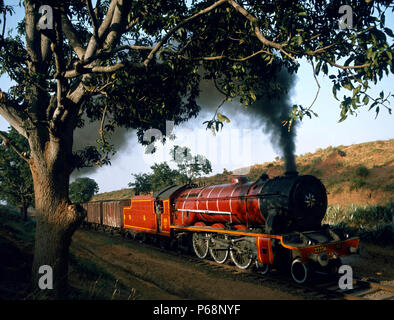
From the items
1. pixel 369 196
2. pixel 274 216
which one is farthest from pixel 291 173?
pixel 369 196

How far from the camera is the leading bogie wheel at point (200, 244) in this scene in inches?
511

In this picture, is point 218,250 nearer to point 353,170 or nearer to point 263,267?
point 263,267

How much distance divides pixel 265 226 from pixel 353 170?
3072 cm

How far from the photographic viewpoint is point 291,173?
34.4ft

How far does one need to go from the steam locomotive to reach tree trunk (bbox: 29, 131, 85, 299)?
5618 millimetres

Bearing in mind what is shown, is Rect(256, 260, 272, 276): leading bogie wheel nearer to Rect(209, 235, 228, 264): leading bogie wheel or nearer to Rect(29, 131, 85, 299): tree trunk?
Rect(209, 235, 228, 264): leading bogie wheel

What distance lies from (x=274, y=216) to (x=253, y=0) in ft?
19.8

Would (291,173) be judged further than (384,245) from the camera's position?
No

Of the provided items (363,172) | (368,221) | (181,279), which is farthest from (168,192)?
(363,172)

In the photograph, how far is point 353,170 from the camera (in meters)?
35.7

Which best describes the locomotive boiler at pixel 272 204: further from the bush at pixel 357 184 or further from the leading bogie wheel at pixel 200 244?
the bush at pixel 357 184

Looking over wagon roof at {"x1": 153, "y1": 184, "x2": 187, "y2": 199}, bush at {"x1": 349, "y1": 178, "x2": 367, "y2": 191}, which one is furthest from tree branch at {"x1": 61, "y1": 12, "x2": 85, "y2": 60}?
bush at {"x1": 349, "y1": 178, "x2": 367, "y2": 191}

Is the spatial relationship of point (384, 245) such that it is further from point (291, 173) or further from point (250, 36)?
point (250, 36)
